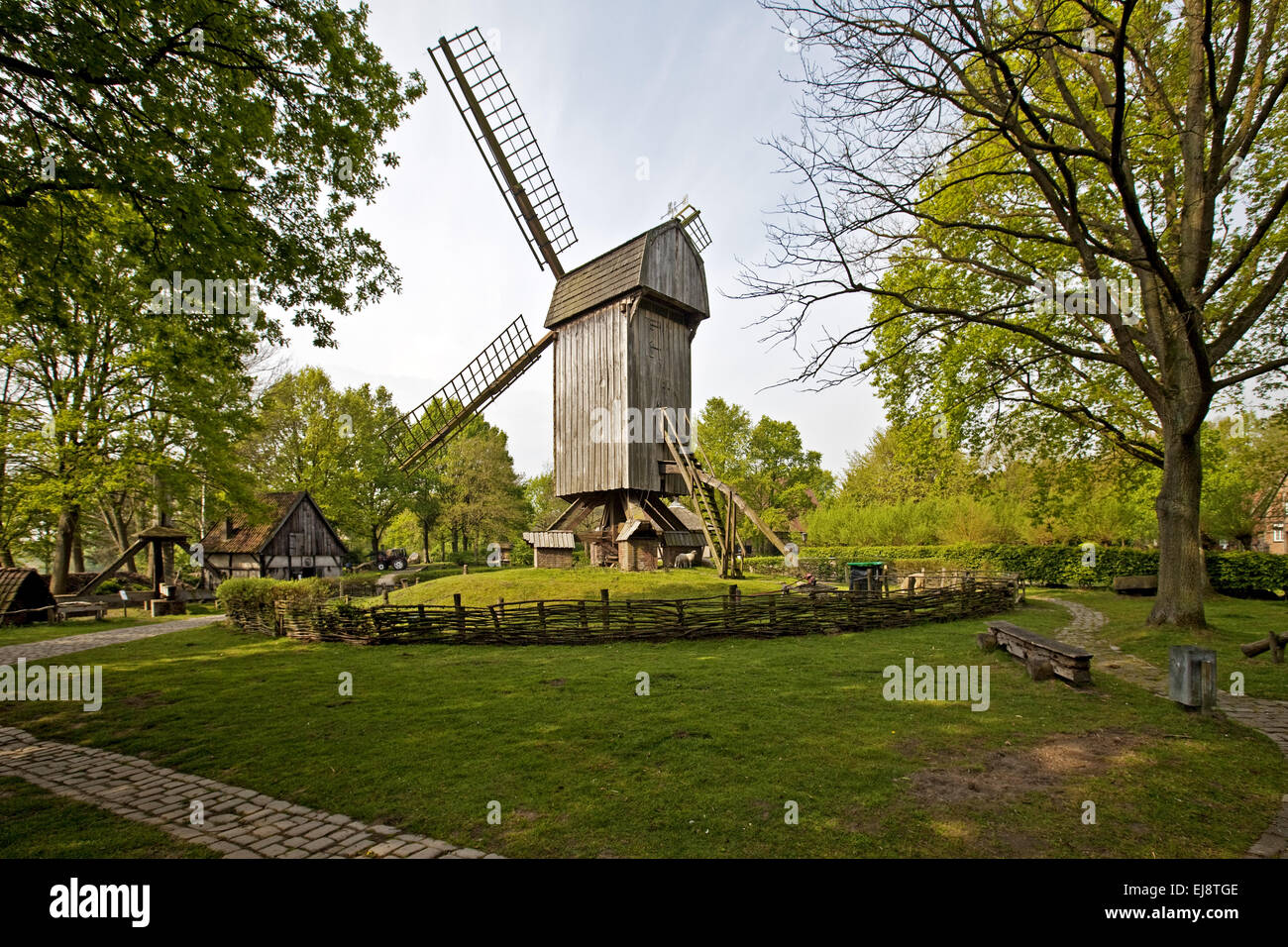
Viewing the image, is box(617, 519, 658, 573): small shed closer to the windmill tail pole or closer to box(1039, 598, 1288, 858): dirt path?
the windmill tail pole

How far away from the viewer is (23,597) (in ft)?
55.0

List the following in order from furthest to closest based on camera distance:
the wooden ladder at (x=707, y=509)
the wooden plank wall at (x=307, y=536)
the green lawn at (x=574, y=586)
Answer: the wooden plank wall at (x=307, y=536)
the wooden ladder at (x=707, y=509)
the green lawn at (x=574, y=586)

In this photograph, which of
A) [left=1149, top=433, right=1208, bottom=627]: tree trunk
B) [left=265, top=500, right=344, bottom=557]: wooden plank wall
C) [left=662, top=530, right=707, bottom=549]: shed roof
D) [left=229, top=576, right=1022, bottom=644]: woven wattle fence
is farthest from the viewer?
[left=265, top=500, right=344, bottom=557]: wooden plank wall

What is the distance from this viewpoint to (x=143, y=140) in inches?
275

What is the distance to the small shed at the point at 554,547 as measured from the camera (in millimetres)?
20234

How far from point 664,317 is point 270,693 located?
51.2ft

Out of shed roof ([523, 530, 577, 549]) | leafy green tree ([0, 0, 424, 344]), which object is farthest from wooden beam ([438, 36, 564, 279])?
leafy green tree ([0, 0, 424, 344])

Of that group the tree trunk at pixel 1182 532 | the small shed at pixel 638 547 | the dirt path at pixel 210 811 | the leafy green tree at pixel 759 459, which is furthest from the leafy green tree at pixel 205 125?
the leafy green tree at pixel 759 459

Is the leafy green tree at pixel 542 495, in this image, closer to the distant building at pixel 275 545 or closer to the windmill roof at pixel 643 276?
the distant building at pixel 275 545

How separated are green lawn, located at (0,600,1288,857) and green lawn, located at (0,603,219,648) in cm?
812

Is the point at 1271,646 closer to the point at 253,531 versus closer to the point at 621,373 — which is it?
the point at 621,373

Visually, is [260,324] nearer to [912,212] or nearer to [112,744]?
[112,744]

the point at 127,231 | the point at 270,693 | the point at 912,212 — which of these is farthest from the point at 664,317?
the point at 270,693

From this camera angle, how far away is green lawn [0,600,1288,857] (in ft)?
13.0
